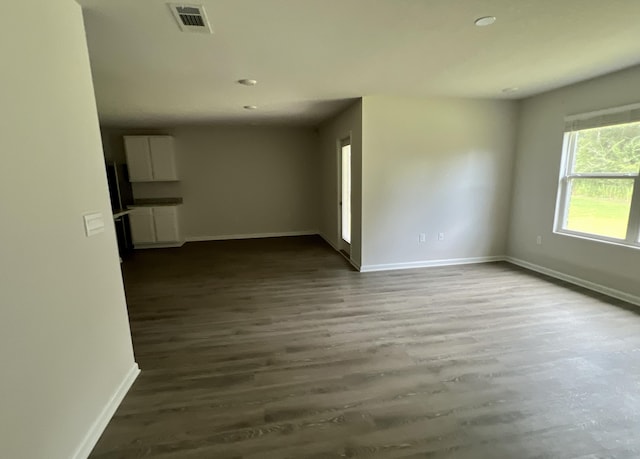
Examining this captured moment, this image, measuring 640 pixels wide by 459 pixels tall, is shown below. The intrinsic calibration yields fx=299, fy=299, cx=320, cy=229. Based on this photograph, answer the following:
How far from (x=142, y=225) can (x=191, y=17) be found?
16.9 feet

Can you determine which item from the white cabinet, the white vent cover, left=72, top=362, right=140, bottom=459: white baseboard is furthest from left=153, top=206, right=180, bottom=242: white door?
the white vent cover

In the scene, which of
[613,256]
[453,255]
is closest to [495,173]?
[453,255]

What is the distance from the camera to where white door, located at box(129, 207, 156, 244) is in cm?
596

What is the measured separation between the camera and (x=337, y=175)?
5418mm

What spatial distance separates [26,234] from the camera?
1255 millimetres

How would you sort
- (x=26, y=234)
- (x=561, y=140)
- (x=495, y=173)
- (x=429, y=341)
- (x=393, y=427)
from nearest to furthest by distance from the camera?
(x=26, y=234), (x=393, y=427), (x=429, y=341), (x=561, y=140), (x=495, y=173)

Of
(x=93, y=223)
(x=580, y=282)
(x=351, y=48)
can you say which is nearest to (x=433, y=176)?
(x=580, y=282)

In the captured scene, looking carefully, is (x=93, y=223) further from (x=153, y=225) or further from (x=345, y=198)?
(x=153, y=225)

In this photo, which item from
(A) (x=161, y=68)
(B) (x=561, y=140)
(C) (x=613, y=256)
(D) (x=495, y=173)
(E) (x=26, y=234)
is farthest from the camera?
(D) (x=495, y=173)

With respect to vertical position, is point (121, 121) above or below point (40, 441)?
above

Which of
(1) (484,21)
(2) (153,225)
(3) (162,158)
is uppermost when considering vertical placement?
(1) (484,21)

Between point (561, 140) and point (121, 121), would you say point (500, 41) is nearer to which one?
point (561, 140)

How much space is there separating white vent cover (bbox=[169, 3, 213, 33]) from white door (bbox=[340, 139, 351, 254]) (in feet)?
11.0

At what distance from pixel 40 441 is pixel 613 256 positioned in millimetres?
4945
